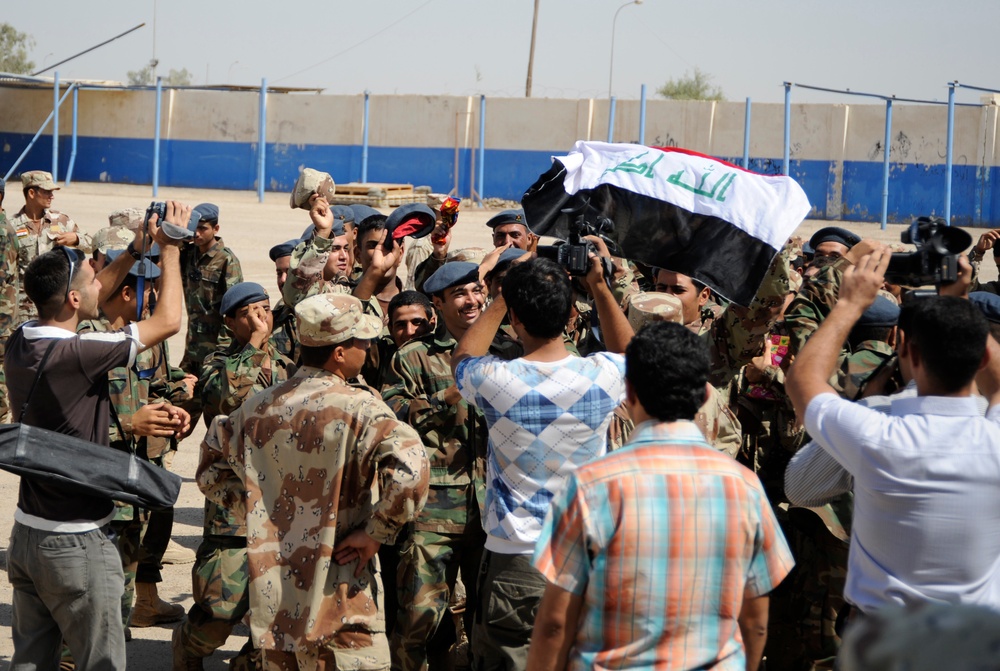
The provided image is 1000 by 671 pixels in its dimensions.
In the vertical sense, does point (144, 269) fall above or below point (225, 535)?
above

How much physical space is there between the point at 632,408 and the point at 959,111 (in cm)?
3264

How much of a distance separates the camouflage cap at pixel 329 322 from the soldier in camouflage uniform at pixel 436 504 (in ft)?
3.43

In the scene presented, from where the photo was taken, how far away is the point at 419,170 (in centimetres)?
3734

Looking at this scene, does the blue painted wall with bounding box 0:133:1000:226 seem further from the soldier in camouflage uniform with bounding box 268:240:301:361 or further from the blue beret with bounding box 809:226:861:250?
the soldier in camouflage uniform with bounding box 268:240:301:361

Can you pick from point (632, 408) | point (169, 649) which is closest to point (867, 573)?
point (632, 408)

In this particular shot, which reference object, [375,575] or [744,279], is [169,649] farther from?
[744,279]

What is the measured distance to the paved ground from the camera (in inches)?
231

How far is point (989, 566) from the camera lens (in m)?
3.08

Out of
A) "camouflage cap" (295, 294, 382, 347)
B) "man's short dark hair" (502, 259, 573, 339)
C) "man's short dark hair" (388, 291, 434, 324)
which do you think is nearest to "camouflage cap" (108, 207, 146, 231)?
"man's short dark hair" (388, 291, 434, 324)

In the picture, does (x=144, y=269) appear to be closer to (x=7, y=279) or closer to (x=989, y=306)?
(x=989, y=306)

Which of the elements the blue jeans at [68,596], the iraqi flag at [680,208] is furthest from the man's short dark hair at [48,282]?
the iraqi flag at [680,208]

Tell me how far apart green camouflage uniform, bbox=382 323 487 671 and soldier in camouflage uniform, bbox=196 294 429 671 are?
2.51 feet

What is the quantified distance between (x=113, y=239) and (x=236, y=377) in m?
1.95

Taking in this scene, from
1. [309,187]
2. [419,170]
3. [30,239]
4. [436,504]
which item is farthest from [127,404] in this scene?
[419,170]
